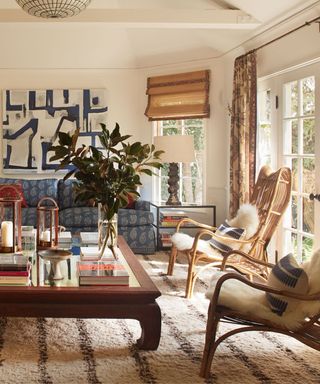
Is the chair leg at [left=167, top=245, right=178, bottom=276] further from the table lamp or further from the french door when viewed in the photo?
the table lamp

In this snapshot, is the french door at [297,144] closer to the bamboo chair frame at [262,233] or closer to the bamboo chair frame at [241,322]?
the bamboo chair frame at [262,233]

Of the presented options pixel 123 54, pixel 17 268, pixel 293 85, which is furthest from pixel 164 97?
pixel 17 268

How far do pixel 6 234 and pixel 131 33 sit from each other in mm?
4005

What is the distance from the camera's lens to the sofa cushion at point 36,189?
21.6 feet

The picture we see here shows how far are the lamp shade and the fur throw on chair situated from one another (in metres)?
1.46

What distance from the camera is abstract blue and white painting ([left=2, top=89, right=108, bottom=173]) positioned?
709cm

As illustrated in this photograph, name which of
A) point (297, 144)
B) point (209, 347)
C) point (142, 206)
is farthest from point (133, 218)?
point (209, 347)

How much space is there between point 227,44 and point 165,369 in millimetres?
4342

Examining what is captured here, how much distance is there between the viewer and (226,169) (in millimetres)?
6578

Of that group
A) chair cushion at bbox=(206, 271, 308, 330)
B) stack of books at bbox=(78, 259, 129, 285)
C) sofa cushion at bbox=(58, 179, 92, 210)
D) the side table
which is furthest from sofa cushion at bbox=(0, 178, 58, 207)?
chair cushion at bbox=(206, 271, 308, 330)

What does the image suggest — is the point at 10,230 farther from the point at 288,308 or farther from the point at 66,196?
the point at 66,196

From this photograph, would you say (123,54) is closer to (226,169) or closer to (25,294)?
(226,169)

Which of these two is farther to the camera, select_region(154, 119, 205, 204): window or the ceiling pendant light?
select_region(154, 119, 205, 204): window

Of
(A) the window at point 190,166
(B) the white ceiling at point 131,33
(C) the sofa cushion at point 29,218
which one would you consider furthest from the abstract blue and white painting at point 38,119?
(C) the sofa cushion at point 29,218
